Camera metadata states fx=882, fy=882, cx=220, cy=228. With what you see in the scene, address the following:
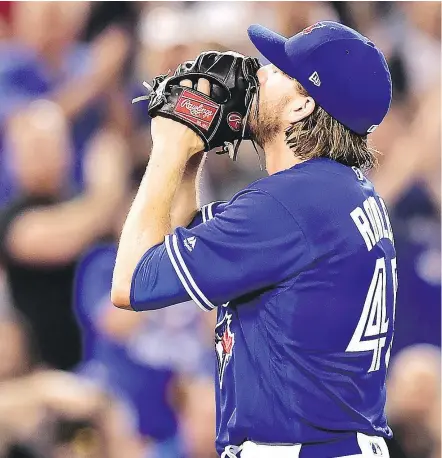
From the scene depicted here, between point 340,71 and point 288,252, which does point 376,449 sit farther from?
point 340,71

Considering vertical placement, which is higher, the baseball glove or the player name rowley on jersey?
the baseball glove

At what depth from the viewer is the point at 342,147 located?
2.26 meters

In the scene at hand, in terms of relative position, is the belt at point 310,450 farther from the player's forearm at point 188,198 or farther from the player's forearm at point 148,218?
the player's forearm at point 188,198

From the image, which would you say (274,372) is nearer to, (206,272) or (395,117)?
(206,272)

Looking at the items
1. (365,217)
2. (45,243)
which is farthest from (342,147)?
(45,243)

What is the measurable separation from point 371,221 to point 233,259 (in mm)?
394

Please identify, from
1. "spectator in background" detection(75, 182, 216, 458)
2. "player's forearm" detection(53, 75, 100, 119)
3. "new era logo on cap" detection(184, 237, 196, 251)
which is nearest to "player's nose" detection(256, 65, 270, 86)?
"new era logo on cap" detection(184, 237, 196, 251)

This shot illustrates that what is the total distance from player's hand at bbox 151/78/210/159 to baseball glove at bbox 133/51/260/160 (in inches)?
0.5

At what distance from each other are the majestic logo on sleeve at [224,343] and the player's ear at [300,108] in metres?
0.53

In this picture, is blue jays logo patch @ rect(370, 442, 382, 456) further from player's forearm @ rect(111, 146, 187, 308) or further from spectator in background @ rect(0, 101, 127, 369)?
spectator in background @ rect(0, 101, 127, 369)

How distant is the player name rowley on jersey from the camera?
215cm

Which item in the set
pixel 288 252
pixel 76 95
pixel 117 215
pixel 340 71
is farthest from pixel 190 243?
pixel 76 95

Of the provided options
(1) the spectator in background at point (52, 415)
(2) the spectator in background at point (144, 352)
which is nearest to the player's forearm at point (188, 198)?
(1) the spectator in background at point (52, 415)

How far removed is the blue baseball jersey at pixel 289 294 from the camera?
2.03 meters
